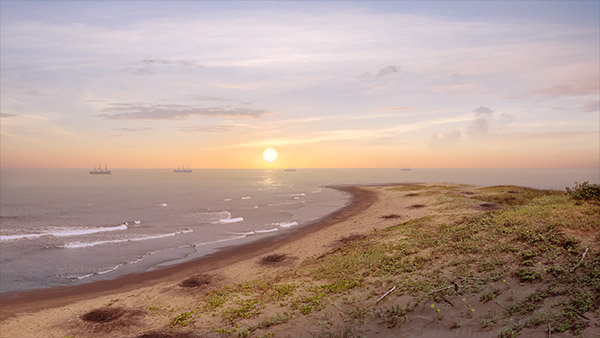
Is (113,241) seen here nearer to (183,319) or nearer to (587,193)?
(183,319)

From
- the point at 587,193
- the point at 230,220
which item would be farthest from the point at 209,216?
the point at 587,193

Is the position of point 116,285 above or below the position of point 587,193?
below

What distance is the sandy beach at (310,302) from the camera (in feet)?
32.1

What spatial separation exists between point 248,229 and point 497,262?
28572mm

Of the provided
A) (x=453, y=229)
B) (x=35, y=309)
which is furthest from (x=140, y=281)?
(x=453, y=229)

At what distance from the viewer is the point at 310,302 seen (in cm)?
1252

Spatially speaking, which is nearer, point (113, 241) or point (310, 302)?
point (310, 302)

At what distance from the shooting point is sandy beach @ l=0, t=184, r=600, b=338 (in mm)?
9771

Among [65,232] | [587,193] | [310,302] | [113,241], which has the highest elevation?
[587,193]

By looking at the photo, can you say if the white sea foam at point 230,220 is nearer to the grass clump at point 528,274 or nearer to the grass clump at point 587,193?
the grass clump at point 587,193

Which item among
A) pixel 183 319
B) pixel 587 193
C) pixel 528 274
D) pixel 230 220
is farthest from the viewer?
pixel 230 220

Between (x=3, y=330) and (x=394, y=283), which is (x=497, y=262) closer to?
(x=394, y=283)

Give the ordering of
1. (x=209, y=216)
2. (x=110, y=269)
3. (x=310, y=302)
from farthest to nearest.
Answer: (x=209, y=216) → (x=110, y=269) → (x=310, y=302)

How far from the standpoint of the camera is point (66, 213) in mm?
51281
